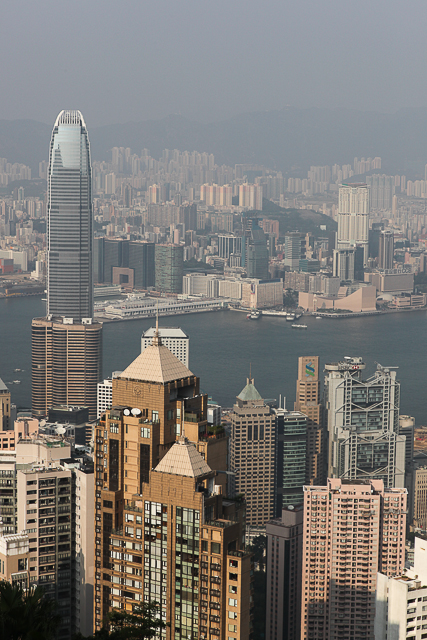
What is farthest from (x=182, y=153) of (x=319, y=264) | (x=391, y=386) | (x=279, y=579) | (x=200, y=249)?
(x=279, y=579)

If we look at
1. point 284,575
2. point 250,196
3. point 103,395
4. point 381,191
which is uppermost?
point 381,191

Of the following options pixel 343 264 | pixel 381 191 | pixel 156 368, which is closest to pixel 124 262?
pixel 343 264

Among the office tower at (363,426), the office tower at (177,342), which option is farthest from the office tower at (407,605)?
the office tower at (177,342)

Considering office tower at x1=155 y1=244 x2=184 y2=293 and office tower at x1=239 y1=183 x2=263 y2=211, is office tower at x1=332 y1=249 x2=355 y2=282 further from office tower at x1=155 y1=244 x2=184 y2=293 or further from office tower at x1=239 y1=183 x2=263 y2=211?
office tower at x1=239 y1=183 x2=263 y2=211

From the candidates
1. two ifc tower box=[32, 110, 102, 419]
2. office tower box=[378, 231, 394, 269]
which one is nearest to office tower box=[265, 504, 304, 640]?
two ifc tower box=[32, 110, 102, 419]

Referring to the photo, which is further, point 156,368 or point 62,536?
point 62,536

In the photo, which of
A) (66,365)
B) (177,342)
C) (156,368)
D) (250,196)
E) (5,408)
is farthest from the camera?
(250,196)

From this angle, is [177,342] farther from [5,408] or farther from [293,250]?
[293,250]
